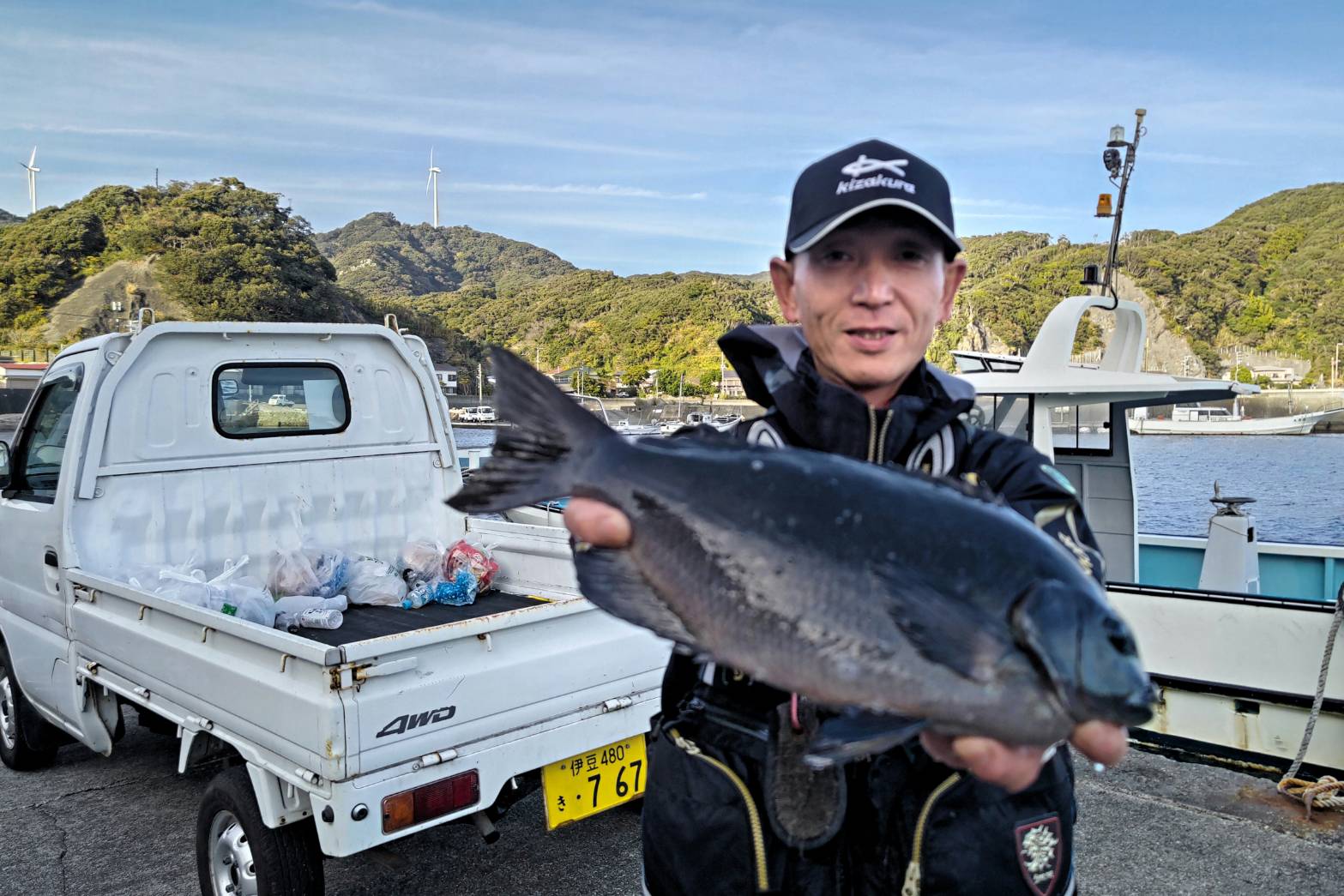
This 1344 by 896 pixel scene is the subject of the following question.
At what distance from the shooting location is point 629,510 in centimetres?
141

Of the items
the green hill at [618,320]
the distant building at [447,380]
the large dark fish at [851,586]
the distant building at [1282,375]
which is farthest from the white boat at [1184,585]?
the distant building at [1282,375]

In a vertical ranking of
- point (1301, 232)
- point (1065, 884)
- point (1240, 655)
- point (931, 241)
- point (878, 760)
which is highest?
point (1301, 232)

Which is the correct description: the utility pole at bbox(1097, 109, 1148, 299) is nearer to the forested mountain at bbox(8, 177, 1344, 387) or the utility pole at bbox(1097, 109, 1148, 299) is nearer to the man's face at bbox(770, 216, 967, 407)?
the man's face at bbox(770, 216, 967, 407)

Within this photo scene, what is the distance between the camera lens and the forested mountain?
81.4 metres

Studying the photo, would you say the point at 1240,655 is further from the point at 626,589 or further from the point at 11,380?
the point at 11,380

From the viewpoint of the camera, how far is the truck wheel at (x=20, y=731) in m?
5.84

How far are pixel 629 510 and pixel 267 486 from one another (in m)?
5.09

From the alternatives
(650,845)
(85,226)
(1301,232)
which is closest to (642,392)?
(85,226)

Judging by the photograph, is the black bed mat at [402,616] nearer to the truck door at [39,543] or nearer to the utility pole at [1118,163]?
the truck door at [39,543]

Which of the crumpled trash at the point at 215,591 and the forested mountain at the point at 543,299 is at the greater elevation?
the forested mountain at the point at 543,299

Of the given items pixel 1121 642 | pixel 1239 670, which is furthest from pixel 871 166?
pixel 1239 670

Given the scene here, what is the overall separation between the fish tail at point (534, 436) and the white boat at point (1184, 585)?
316 cm

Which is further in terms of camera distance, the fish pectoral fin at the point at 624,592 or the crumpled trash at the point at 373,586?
the crumpled trash at the point at 373,586

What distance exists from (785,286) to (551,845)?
4087 mm
